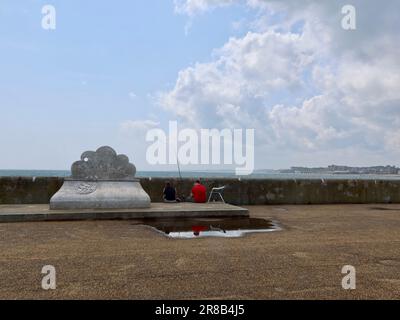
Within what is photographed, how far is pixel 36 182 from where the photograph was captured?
46.9 feet

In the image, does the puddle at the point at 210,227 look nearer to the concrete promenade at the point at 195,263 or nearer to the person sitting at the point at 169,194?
the concrete promenade at the point at 195,263

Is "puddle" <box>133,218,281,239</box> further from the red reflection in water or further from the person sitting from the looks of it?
the person sitting

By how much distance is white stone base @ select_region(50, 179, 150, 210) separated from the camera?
11.7 meters

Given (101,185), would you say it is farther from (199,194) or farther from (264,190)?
(264,190)

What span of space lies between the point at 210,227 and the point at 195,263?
3.84 meters

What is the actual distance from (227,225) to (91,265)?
486cm

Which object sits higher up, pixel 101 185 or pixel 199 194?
pixel 101 185

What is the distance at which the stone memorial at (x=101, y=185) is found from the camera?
38.9 feet

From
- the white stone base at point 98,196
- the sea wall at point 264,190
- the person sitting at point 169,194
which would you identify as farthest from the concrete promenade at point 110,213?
the sea wall at point 264,190

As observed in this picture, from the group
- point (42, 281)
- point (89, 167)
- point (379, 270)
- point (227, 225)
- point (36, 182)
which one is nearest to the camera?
point (42, 281)

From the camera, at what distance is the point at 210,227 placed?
379 inches

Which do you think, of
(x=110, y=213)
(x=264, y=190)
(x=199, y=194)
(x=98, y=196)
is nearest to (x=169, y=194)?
(x=199, y=194)
